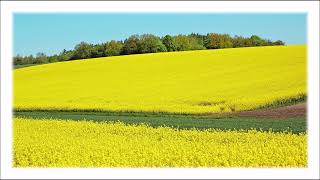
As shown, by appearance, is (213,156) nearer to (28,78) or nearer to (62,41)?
(62,41)

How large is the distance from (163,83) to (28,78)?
310 cm

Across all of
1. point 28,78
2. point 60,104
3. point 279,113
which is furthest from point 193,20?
point 28,78

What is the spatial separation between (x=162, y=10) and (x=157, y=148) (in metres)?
2.47

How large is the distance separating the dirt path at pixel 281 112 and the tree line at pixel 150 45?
1906 millimetres

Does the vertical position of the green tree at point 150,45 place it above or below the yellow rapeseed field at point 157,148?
above

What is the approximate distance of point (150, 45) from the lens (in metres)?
14.2

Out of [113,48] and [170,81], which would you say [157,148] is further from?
[113,48]

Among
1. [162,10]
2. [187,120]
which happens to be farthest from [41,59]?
[162,10]

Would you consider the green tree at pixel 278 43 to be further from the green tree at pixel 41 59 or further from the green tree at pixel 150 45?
the green tree at pixel 41 59

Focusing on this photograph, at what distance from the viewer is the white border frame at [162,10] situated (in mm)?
7266

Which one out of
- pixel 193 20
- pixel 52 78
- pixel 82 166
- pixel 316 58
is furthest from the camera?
pixel 52 78

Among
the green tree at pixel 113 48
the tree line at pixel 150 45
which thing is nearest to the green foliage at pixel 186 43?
the tree line at pixel 150 45

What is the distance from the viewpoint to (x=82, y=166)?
27.5 ft

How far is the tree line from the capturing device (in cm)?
1305
